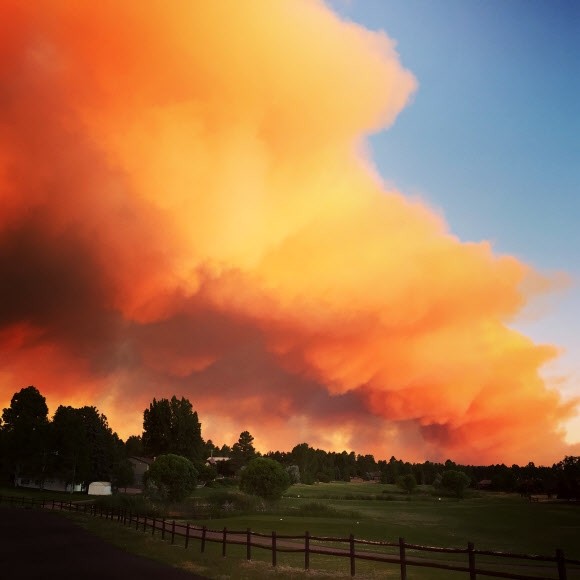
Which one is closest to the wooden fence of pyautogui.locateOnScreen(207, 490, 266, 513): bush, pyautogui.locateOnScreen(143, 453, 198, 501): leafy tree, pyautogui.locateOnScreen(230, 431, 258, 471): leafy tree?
pyautogui.locateOnScreen(207, 490, 266, 513): bush

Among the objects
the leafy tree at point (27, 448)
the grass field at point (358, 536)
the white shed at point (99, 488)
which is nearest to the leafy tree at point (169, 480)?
the grass field at point (358, 536)

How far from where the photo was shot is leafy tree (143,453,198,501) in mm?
82375

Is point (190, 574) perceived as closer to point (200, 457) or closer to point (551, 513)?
point (551, 513)

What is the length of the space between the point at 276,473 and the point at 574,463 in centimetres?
10693

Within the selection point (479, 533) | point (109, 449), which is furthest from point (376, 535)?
point (109, 449)

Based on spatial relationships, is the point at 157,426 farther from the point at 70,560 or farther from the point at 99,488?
the point at 70,560

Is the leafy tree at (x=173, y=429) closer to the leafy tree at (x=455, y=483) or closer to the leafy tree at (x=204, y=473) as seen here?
the leafy tree at (x=204, y=473)

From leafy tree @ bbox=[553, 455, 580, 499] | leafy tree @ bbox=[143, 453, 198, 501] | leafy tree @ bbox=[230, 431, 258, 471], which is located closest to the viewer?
leafy tree @ bbox=[143, 453, 198, 501]

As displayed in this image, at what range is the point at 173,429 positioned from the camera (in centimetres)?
14850

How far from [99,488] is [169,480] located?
38633mm

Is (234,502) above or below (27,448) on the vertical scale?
below

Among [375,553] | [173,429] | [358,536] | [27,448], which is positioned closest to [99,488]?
[27,448]

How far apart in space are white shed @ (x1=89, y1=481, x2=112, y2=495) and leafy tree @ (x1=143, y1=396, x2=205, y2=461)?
32274 millimetres

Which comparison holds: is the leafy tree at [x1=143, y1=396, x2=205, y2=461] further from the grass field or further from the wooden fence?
the wooden fence
